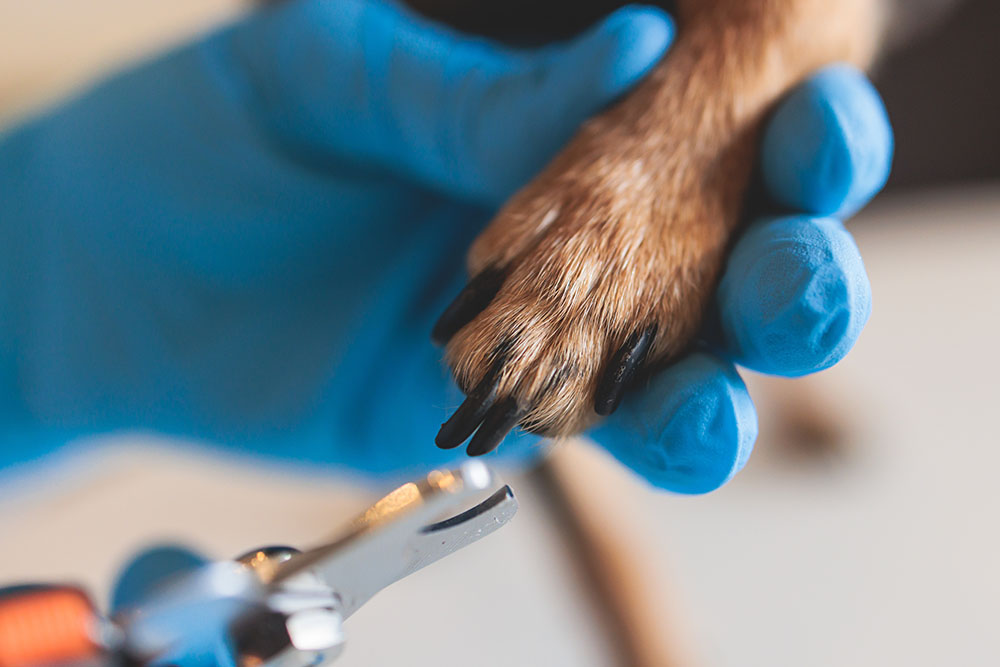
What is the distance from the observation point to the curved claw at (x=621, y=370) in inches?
13.2

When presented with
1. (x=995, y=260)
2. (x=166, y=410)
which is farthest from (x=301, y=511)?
(x=995, y=260)

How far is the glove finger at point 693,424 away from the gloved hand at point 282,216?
91mm

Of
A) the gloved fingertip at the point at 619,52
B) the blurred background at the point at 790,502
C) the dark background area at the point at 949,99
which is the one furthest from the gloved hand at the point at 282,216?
the dark background area at the point at 949,99

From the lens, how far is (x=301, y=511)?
0.99 m

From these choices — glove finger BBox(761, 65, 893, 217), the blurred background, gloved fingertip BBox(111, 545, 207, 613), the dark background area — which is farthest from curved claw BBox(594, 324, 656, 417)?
the dark background area

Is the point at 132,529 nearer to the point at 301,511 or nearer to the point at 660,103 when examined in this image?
the point at 301,511

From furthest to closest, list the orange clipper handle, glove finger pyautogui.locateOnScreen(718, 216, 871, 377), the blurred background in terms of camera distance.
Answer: the blurred background < glove finger pyautogui.locateOnScreen(718, 216, 871, 377) < the orange clipper handle

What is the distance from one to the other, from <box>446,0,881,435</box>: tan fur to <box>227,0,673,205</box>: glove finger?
0.09 feet

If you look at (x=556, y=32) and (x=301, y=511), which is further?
(x=301, y=511)

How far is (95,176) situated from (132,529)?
0.53 metres

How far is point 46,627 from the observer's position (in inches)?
8.1

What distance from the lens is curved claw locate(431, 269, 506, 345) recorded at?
359 mm

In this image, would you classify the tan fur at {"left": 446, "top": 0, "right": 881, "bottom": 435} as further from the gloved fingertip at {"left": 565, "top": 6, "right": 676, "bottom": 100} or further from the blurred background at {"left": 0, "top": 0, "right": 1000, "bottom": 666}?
the blurred background at {"left": 0, "top": 0, "right": 1000, "bottom": 666}

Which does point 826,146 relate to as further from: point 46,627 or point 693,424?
point 46,627
